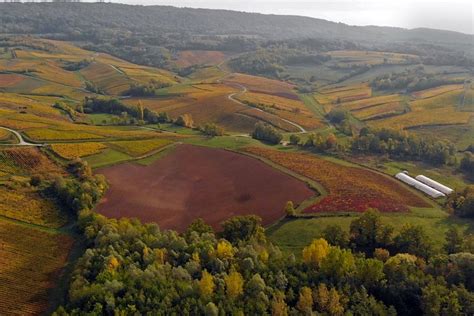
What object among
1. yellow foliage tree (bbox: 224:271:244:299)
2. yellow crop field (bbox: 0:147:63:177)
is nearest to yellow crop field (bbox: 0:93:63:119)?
yellow crop field (bbox: 0:147:63:177)

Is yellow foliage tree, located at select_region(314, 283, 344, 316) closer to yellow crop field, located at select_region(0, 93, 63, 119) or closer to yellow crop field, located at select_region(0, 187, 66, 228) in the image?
yellow crop field, located at select_region(0, 187, 66, 228)

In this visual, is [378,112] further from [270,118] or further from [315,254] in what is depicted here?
[315,254]

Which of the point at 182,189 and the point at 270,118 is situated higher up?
the point at 270,118


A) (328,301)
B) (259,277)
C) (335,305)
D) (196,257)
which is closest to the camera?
(335,305)

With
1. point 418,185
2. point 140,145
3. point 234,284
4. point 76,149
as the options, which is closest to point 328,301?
point 234,284

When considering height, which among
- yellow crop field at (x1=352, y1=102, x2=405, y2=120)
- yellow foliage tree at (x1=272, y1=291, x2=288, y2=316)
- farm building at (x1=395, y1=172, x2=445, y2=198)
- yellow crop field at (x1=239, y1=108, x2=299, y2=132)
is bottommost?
yellow foliage tree at (x1=272, y1=291, x2=288, y2=316)

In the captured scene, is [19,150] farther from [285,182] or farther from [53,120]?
[285,182]

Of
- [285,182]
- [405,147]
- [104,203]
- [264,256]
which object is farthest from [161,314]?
[405,147]
